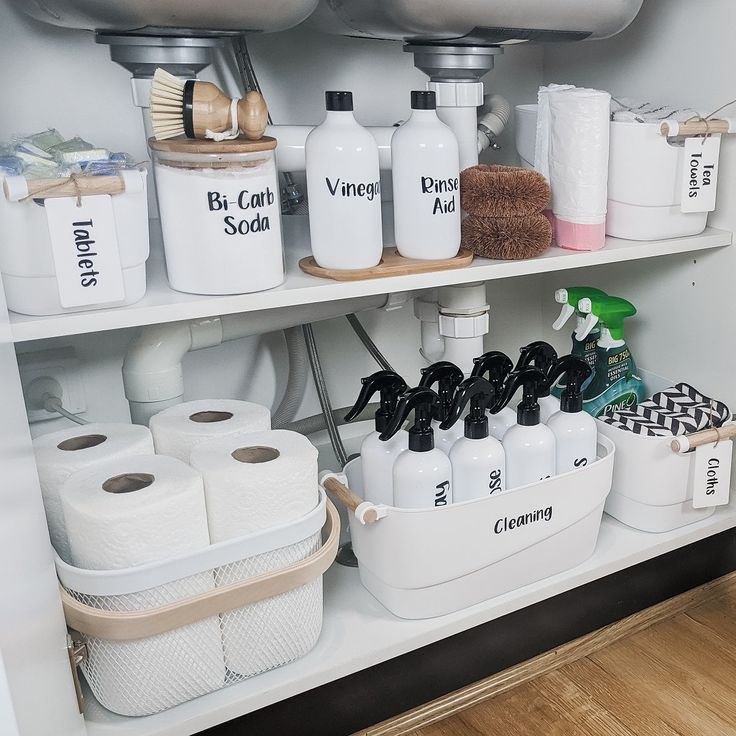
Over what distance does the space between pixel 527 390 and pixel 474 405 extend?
9cm

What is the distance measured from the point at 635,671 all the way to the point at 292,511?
56 cm

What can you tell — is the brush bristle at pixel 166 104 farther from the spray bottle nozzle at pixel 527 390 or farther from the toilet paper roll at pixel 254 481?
the spray bottle nozzle at pixel 527 390

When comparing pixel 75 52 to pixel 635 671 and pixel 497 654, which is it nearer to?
pixel 497 654

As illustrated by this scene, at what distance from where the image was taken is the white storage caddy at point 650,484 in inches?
42.4

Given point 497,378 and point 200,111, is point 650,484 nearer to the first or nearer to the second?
point 497,378

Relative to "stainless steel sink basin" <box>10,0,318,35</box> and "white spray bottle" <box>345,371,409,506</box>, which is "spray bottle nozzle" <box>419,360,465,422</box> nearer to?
"white spray bottle" <box>345,371,409,506</box>

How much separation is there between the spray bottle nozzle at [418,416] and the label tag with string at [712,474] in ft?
1.36

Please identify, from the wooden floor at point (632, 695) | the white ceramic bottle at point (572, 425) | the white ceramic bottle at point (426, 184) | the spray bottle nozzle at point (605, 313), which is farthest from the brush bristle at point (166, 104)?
the wooden floor at point (632, 695)

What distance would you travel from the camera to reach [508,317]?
1.46 meters

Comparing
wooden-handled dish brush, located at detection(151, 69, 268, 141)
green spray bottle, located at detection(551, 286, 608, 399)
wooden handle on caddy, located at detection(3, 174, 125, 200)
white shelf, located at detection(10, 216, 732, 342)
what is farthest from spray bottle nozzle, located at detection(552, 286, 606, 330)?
wooden handle on caddy, located at detection(3, 174, 125, 200)

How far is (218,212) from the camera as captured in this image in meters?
0.80

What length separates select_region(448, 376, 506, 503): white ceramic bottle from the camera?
3.07 ft

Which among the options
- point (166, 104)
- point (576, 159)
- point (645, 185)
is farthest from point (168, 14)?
point (645, 185)

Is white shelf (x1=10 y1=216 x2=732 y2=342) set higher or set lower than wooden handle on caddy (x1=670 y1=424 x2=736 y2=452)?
higher
